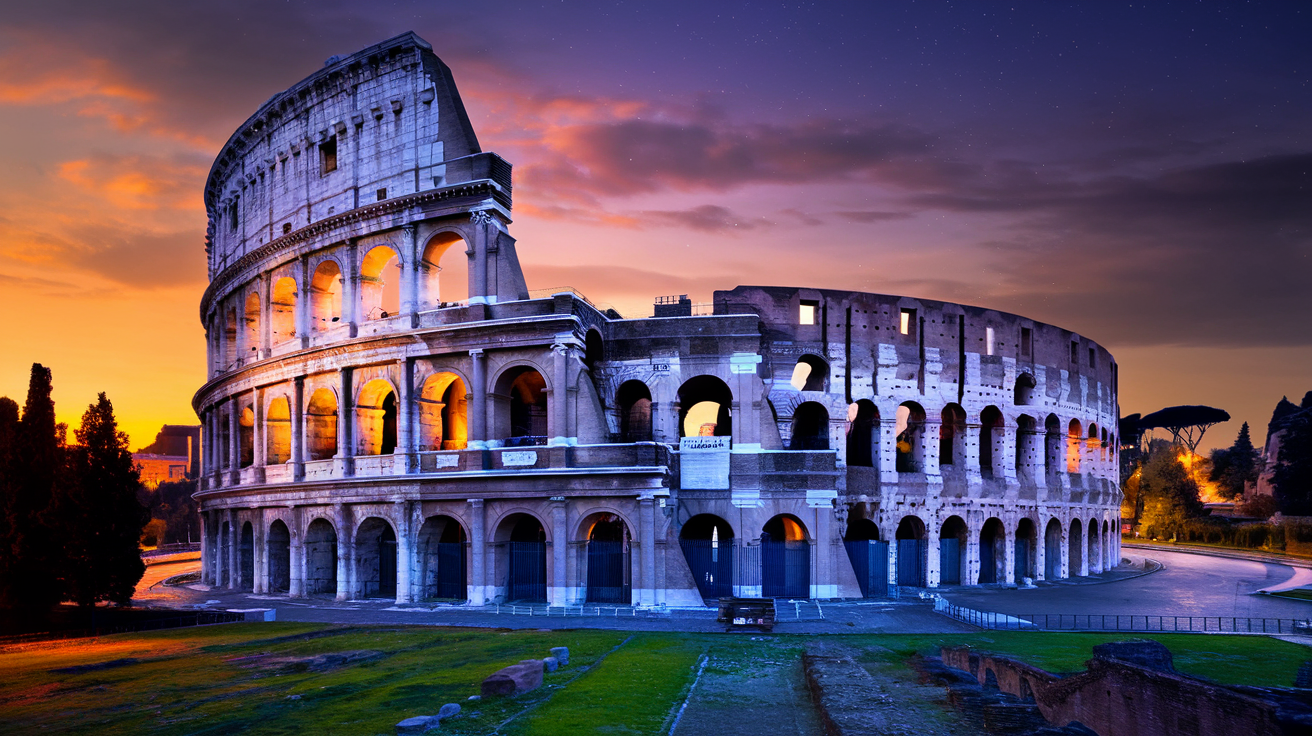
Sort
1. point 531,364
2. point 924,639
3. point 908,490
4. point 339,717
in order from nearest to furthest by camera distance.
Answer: point 339,717
point 924,639
point 531,364
point 908,490

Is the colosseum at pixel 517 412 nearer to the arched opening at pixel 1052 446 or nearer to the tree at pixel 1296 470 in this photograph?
the arched opening at pixel 1052 446

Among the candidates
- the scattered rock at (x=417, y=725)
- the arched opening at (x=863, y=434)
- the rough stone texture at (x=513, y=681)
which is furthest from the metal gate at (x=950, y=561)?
the scattered rock at (x=417, y=725)

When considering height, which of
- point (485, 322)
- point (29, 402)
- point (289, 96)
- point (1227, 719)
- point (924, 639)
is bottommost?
point (924, 639)

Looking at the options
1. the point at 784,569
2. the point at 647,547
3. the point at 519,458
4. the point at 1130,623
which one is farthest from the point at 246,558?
the point at 1130,623

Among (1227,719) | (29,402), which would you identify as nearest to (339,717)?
(1227,719)

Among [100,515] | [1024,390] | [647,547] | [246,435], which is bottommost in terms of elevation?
[647,547]

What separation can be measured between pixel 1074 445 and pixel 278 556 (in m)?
39.6

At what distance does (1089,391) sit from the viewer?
47.5 metres

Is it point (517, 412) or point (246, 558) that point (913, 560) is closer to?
point (517, 412)

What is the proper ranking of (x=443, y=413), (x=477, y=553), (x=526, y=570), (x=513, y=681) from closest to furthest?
(x=513, y=681), (x=477, y=553), (x=526, y=570), (x=443, y=413)

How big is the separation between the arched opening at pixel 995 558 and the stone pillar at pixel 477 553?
76.5 feet

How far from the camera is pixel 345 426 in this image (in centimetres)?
3369

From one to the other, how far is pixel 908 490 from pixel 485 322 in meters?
19.4

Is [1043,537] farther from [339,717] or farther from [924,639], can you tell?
[339,717]
